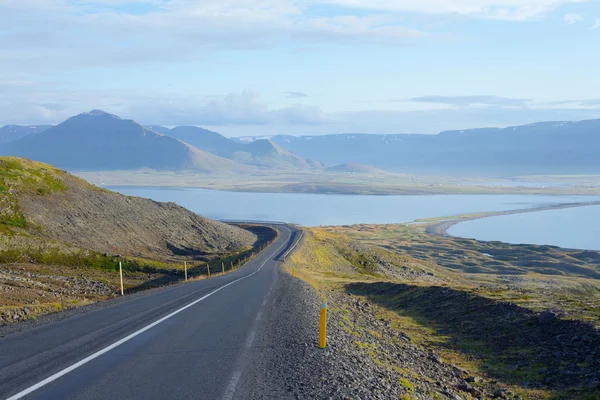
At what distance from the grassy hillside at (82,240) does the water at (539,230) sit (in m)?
84.4

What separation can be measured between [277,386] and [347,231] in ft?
430

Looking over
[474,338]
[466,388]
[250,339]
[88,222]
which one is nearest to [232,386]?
[250,339]

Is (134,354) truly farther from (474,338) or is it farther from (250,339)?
(474,338)

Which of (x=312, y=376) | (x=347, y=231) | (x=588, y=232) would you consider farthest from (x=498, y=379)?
(x=588, y=232)

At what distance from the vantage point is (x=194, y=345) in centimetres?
1213

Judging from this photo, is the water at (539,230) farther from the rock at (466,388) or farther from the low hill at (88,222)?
the rock at (466,388)

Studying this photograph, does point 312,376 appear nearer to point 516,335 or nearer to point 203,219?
point 516,335

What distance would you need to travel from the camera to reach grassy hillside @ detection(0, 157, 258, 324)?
2978 centimetres

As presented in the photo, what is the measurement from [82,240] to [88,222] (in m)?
5.34

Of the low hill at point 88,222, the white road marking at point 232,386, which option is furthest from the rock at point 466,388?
the low hill at point 88,222

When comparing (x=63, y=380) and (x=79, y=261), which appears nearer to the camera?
(x=63, y=380)

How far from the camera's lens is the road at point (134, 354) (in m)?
8.79

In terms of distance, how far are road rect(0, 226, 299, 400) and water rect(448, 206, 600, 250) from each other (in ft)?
418

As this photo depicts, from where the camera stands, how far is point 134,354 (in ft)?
36.4
